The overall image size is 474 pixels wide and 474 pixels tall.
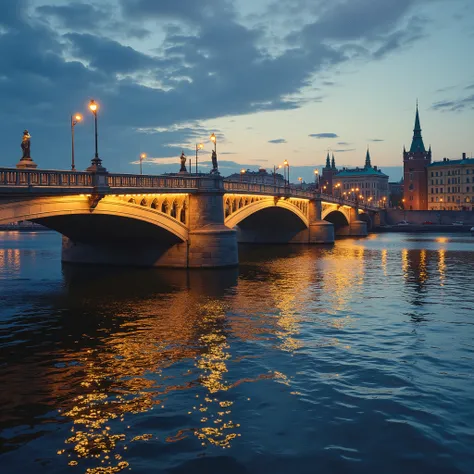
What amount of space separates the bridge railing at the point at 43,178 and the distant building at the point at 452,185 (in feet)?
478

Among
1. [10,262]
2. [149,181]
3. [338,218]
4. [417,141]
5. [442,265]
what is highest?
[417,141]

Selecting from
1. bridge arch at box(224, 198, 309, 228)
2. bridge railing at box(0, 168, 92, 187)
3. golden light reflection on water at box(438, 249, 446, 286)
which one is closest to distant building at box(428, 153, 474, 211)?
bridge arch at box(224, 198, 309, 228)

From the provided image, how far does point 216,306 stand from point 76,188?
32.2ft

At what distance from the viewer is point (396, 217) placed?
14712 centimetres

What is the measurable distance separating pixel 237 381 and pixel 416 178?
176 metres

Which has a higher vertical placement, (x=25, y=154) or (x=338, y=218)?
(x=25, y=154)

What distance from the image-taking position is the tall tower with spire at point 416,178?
587 ft

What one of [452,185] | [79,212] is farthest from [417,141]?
[79,212]

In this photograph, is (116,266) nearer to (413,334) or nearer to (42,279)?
(42,279)

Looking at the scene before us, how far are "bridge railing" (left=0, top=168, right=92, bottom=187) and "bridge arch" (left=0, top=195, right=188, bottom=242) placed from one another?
842 mm

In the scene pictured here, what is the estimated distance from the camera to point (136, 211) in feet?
121

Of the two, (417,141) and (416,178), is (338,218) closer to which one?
(416,178)

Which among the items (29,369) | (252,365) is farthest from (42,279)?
(252,365)

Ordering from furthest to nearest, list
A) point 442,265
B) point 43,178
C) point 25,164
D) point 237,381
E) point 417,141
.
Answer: point 417,141, point 442,265, point 43,178, point 25,164, point 237,381
